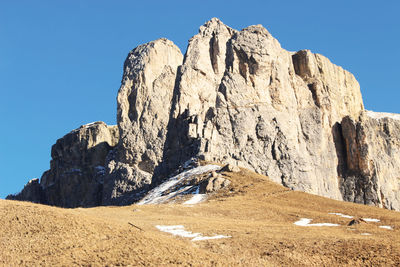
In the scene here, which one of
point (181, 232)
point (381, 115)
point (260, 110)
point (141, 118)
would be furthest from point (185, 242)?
point (381, 115)

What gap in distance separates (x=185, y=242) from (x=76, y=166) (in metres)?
74.4

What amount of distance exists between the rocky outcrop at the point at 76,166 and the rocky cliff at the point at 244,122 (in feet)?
24.2

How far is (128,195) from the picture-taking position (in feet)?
236

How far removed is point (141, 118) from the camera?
77312mm

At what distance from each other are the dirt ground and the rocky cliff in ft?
99.9

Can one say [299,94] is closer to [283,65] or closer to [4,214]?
[283,65]

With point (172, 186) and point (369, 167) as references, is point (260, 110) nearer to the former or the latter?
point (369, 167)

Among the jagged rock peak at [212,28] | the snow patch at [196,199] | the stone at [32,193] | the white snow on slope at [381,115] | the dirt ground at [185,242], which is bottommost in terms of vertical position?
the dirt ground at [185,242]

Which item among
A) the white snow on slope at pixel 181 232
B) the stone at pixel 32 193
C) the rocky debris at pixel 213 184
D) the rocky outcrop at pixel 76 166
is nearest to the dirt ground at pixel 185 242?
the white snow on slope at pixel 181 232

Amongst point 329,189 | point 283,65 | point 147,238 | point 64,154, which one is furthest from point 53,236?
point 64,154

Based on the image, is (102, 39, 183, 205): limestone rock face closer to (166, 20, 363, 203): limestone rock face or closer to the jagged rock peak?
(166, 20, 363, 203): limestone rock face

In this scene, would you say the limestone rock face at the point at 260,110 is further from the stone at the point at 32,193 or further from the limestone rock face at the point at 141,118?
the stone at the point at 32,193

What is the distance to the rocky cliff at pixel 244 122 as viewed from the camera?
66062mm

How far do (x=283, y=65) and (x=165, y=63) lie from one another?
60.7 ft
